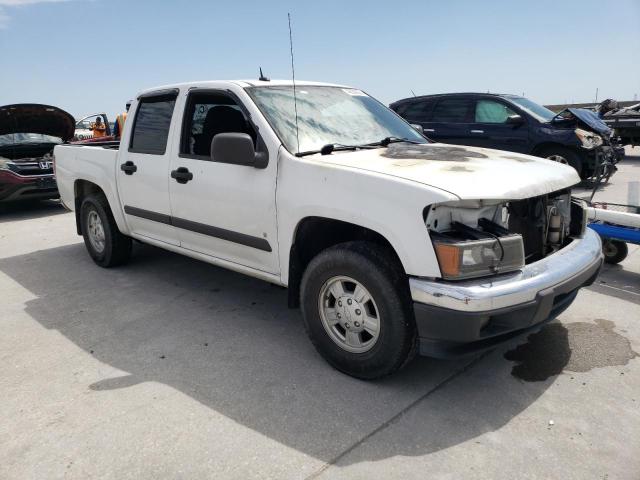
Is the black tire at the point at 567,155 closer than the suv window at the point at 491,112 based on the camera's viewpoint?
Yes

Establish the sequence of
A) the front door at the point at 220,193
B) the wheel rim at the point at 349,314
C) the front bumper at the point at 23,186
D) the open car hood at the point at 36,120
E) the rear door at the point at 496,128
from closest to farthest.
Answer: the wheel rim at the point at 349,314
the front door at the point at 220,193
the front bumper at the point at 23,186
the open car hood at the point at 36,120
the rear door at the point at 496,128

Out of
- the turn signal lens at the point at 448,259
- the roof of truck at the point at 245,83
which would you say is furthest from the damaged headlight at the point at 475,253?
the roof of truck at the point at 245,83

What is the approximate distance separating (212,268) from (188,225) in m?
1.27

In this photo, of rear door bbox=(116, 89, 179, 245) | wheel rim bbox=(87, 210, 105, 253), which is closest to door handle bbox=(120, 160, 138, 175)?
rear door bbox=(116, 89, 179, 245)

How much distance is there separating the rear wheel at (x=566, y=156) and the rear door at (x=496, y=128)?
42cm

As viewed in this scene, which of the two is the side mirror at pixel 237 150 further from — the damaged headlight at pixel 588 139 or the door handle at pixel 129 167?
the damaged headlight at pixel 588 139

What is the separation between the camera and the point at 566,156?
8844 millimetres

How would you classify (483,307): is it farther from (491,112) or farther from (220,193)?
(491,112)

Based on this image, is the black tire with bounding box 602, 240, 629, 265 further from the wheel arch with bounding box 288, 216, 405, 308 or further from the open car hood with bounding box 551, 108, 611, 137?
the open car hood with bounding box 551, 108, 611, 137

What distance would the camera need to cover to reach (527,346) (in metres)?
3.44

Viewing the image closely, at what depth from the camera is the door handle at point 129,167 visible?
4500 millimetres

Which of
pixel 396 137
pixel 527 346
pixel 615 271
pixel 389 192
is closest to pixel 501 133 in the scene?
pixel 615 271

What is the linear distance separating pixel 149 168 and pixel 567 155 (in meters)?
7.28

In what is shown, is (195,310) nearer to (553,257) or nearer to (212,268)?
(212,268)
